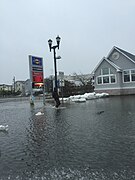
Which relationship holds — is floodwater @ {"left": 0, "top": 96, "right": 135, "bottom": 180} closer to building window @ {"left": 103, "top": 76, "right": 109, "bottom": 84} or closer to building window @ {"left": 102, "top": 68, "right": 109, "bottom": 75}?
building window @ {"left": 103, "top": 76, "right": 109, "bottom": 84}

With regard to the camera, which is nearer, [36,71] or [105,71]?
[36,71]

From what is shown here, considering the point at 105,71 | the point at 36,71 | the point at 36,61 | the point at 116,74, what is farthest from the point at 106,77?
the point at 36,71

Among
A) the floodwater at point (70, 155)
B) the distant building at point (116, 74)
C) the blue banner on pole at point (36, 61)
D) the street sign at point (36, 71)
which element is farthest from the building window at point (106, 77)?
the floodwater at point (70, 155)

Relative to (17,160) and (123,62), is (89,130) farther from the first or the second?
(123,62)

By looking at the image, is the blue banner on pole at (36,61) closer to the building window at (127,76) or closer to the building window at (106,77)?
the building window at (106,77)

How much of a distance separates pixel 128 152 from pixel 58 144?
6.29 feet

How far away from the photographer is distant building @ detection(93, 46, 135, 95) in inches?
1240

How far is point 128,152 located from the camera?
4.68 metres

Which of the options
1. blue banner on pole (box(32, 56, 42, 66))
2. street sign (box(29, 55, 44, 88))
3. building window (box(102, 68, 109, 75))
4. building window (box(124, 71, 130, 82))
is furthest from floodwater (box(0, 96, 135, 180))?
building window (box(102, 68, 109, 75))

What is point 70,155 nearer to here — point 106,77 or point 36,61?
point 36,61

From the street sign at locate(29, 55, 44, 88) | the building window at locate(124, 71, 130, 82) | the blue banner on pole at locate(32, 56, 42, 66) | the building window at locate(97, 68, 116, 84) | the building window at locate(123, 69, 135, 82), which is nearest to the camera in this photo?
the street sign at locate(29, 55, 44, 88)

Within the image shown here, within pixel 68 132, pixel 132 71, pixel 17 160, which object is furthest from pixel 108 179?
pixel 132 71

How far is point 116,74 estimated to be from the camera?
105 ft

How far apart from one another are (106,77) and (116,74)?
1900 millimetres
